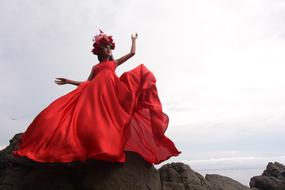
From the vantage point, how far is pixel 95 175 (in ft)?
19.2

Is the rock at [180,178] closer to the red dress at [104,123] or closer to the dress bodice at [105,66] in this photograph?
the red dress at [104,123]

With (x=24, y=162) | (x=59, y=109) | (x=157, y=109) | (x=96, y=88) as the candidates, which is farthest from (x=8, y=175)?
(x=157, y=109)

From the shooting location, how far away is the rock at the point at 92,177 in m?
5.81

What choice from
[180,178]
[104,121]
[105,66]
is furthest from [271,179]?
[104,121]

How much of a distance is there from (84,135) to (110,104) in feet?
2.59

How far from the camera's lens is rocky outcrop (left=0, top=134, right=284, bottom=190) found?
5844 mm

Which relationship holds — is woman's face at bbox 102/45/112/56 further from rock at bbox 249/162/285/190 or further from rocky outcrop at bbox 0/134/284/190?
rock at bbox 249/162/285/190

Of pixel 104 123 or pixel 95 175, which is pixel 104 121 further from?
pixel 95 175

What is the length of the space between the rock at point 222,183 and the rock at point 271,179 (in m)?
2.65

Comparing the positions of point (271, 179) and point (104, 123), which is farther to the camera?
point (271, 179)

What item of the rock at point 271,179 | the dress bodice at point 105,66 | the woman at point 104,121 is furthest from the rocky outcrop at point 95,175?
the rock at point 271,179

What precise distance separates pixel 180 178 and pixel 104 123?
2.22 metres

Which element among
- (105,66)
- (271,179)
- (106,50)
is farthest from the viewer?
(271,179)

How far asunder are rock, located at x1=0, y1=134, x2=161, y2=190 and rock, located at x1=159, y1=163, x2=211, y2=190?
404mm
